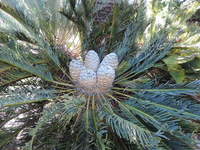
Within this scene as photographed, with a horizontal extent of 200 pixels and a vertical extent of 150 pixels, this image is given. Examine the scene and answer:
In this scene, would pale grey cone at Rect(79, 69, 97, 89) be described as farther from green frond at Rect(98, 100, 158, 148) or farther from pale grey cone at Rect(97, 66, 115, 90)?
green frond at Rect(98, 100, 158, 148)

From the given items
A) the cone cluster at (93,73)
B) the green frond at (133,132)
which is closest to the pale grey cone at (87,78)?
the cone cluster at (93,73)

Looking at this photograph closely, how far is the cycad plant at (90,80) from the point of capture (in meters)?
1.13

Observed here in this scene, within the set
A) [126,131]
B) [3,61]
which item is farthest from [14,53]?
[126,131]

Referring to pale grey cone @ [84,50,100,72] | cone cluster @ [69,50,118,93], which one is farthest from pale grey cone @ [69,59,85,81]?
pale grey cone @ [84,50,100,72]

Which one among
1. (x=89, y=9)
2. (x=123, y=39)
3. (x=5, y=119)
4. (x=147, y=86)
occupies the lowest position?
(x=5, y=119)

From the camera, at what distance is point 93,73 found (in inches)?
56.5

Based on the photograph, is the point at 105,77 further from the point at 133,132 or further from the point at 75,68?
the point at 133,132

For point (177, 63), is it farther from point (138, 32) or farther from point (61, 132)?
point (61, 132)

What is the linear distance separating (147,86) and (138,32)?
1.84ft

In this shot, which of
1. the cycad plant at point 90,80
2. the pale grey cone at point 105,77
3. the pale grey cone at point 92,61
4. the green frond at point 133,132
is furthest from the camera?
the pale grey cone at point 92,61

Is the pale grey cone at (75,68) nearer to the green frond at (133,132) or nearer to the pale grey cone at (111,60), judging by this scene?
the pale grey cone at (111,60)

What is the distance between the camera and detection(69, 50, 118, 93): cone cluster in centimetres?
141

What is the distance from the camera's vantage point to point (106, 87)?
150cm

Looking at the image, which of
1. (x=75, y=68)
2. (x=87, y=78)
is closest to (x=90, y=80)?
(x=87, y=78)
